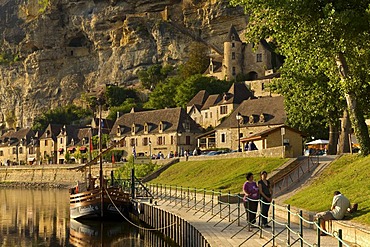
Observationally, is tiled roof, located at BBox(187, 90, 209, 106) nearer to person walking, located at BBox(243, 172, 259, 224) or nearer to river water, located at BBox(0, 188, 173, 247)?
river water, located at BBox(0, 188, 173, 247)

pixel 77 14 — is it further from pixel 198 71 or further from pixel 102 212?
pixel 102 212

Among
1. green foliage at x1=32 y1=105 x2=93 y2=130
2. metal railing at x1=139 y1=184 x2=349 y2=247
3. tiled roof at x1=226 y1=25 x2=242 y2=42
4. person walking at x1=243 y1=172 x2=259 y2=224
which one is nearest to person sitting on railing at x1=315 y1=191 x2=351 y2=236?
metal railing at x1=139 y1=184 x2=349 y2=247

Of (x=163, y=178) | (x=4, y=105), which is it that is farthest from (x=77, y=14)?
(x=163, y=178)

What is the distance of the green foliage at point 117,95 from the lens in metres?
128

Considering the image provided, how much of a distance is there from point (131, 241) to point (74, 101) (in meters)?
115

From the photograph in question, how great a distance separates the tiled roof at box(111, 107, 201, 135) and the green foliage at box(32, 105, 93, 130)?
35983 millimetres

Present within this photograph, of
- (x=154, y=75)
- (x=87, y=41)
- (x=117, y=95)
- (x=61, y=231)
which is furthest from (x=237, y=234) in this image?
(x=87, y=41)

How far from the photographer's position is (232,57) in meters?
118

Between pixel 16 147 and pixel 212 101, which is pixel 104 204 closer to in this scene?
pixel 212 101

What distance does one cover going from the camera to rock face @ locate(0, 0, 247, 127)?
437ft

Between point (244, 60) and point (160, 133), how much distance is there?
32637mm

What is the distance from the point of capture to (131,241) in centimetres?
3319

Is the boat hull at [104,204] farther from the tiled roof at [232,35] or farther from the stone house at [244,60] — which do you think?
the tiled roof at [232,35]

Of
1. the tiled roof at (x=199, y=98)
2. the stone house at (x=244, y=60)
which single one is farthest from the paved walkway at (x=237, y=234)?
the stone house at (x=244, y=60)
